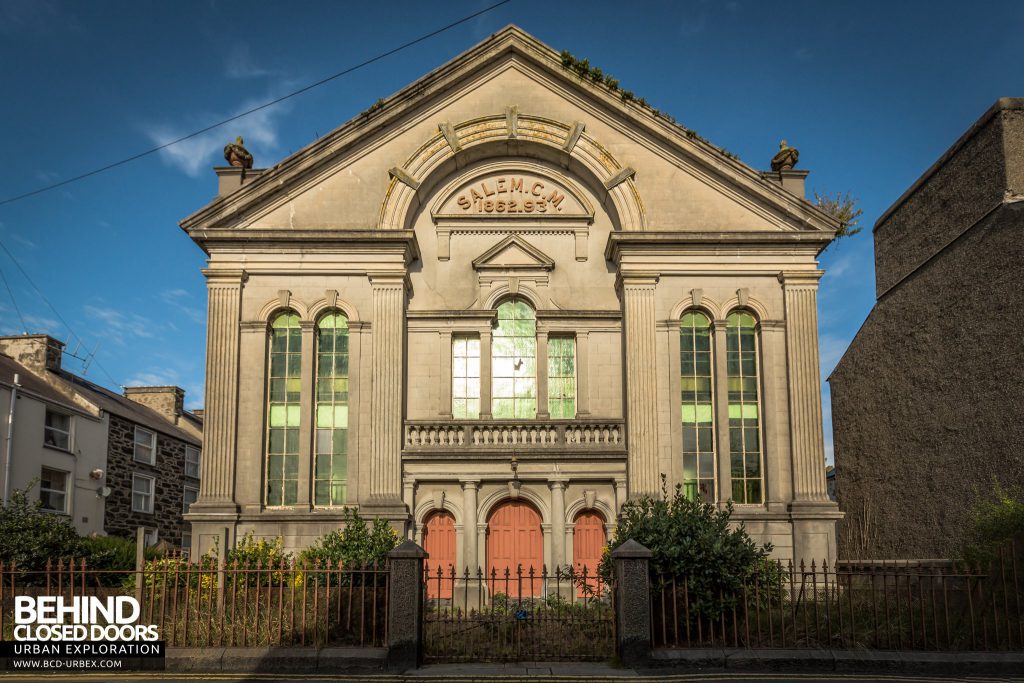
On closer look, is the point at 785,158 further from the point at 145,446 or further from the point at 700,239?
the point at 145,446

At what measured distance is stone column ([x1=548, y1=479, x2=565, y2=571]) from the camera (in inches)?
891

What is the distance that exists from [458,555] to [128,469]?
18.9 m

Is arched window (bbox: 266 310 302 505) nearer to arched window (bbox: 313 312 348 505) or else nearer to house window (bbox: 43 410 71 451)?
arched window (bbox: 313 312 348 505)

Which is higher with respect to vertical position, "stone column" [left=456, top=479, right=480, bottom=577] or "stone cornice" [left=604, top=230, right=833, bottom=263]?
"stone cornice" [left=604, top=230, right=833, bottom=263]

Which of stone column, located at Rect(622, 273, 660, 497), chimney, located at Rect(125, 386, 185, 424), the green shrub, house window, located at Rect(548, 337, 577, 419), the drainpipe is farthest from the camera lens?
chimney, located at Rect(125, 386, 185, 424)

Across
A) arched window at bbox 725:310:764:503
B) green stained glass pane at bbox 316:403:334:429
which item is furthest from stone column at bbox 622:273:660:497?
green stained glass pane at bbox 316:403:334:429

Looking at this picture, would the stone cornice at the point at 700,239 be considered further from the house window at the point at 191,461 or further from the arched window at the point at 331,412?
the house window at the point at 191,461

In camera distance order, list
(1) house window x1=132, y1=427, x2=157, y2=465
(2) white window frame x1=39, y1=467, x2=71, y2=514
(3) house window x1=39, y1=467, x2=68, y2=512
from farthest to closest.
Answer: (1) house window x1=132, y1=427, x2=157, y2=465 < (3) house window x1=39, y1=467, x2=68, y2=512 < (2) white window frame x1=39, y1=467, x2=71, y2=514

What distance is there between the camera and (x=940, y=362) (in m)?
23.9

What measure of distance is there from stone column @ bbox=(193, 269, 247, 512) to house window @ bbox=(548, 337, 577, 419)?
25.3 ft

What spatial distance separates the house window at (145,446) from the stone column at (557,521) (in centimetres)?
2089

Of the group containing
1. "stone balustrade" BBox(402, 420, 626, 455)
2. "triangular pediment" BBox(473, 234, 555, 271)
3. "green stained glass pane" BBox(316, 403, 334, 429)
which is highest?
"triangular pediment" BBox(473, 234, 555, 271)

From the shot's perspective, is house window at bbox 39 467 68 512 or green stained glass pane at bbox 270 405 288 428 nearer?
green stained glass pane at bbox 270 405 288 428

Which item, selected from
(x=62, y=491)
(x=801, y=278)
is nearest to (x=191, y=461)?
(x=62, y=491)
